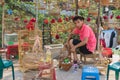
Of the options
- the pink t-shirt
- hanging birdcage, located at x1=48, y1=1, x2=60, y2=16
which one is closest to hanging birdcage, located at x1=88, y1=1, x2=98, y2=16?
hanging birdcage, located at x1=48, y1=1, x2=60, y2=16

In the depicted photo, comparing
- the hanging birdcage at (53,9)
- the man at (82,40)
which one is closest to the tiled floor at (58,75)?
the man at (82,40)

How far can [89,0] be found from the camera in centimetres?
747

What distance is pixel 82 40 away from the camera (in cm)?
573

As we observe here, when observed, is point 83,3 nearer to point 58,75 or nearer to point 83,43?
point 83,43

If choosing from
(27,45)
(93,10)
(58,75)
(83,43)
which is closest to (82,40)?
(83,43)

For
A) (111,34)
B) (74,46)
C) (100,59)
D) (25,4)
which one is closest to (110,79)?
(100,59)

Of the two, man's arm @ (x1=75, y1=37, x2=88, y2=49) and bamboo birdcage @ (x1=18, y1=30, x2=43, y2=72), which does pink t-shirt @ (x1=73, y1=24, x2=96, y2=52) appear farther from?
bamboo birdcage @ (x1=18, y1=30, x2=43, y2=72)

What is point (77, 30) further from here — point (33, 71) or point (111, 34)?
point (111, 34)

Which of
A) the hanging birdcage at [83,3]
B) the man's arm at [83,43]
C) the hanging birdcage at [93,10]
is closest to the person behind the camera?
the man's arm at [83,43]

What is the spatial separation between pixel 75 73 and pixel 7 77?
1447 millimetres

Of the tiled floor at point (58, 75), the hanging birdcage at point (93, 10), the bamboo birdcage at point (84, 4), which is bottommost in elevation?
the tiled floor at point (58, 75)

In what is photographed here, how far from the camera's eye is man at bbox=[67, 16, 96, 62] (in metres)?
5.66

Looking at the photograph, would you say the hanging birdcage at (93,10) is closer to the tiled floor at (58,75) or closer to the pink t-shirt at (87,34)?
the pink t-shirt at (87,34)

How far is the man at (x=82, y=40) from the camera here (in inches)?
223
